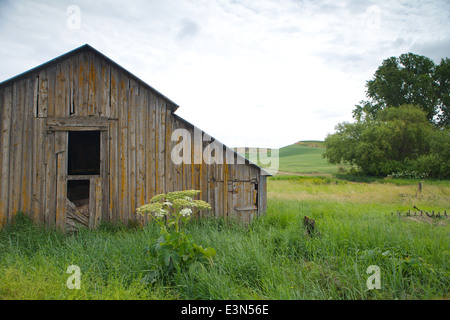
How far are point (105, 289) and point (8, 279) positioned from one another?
5.02 ft

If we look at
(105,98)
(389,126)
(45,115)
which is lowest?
(45,115)

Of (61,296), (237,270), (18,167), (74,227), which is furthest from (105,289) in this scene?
(18,167)

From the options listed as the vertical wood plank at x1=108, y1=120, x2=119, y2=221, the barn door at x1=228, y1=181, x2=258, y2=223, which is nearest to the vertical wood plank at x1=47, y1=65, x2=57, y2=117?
the vertical wood plank at x1=108, y1=120, x2=119, y2=221

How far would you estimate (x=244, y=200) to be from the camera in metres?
8.38

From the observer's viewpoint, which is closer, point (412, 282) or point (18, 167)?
point (412, 282)

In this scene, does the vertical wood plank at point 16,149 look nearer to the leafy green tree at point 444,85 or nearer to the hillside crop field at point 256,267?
the hillside crop field at point 256,267

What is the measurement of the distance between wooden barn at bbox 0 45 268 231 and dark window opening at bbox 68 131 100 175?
4.01 meters

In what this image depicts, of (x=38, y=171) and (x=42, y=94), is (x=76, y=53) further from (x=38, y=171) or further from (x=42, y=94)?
(x=38, y=171)

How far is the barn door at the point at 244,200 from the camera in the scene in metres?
8.28

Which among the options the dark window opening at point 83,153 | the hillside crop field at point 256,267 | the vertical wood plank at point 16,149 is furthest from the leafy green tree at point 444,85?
the vertical wood plank at point 16,149

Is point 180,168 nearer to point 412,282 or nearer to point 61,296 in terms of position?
point 61,296

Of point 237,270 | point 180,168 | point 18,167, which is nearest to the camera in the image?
point 237,270

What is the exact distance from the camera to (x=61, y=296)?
11.7 ft
